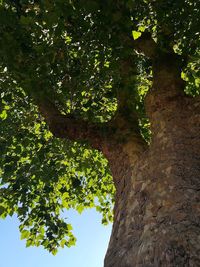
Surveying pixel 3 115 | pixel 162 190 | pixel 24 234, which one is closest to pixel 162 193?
pixel 162 190

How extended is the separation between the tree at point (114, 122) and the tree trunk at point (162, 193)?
0.02 meters

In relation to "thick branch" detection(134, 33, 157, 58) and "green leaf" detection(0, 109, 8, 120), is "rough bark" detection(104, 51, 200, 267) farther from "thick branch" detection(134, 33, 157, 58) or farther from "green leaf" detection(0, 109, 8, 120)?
"green leaf" detection(0, 109, 8, 120)

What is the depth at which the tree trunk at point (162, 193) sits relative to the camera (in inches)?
149

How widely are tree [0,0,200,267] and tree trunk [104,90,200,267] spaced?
2 cm

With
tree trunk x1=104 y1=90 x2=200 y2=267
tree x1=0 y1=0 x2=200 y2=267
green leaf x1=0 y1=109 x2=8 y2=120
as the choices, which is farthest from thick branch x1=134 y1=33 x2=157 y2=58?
green leaf x1=0 y1=109 x2=8 y2=120

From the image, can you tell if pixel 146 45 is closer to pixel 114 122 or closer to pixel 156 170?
pixel 114 122

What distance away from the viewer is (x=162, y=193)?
458 cm

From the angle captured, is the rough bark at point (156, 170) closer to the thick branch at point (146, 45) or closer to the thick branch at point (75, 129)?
the thick branch at point (75, 129)

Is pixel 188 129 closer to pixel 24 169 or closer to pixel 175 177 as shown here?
pixel 175 177

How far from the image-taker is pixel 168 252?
364 centimetres

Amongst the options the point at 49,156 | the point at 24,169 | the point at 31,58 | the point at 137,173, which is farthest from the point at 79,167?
the point at 137,173

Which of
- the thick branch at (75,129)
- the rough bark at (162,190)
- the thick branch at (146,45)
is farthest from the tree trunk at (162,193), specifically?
the thick branch at (146,45)

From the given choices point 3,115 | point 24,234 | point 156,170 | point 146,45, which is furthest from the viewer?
point 24,234

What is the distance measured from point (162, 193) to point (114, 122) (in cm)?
280
